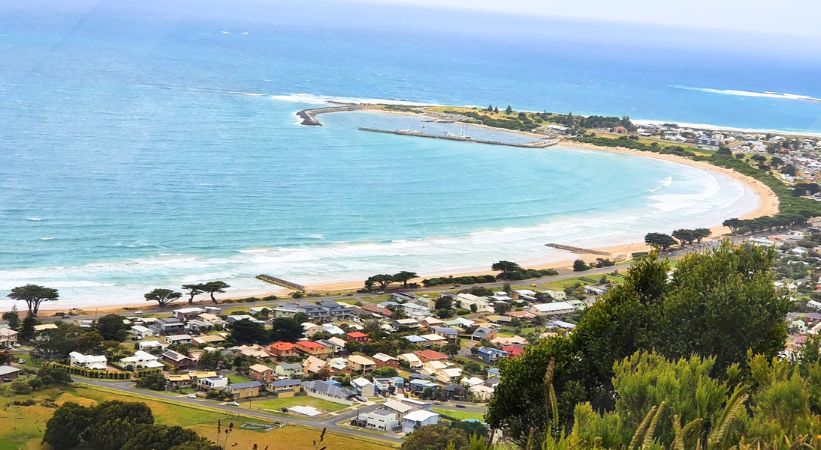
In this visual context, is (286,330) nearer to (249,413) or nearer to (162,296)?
(162,296)

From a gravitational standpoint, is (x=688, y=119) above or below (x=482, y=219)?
above

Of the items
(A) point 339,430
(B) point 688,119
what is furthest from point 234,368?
(B) point 688,119

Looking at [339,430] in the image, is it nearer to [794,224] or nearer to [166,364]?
[166,364]

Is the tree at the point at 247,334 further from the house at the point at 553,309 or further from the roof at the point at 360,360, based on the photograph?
the house at the point at 553,309

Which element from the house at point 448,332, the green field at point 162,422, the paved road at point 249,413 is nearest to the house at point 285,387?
the paved road at point 249,413

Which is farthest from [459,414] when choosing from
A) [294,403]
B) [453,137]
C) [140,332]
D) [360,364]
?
[453,137]

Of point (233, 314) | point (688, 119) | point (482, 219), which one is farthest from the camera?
point (688, 119)

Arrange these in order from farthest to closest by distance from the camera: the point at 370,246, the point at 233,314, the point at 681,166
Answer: the point at 681,166
the point at 370,246
the point at 233,314
